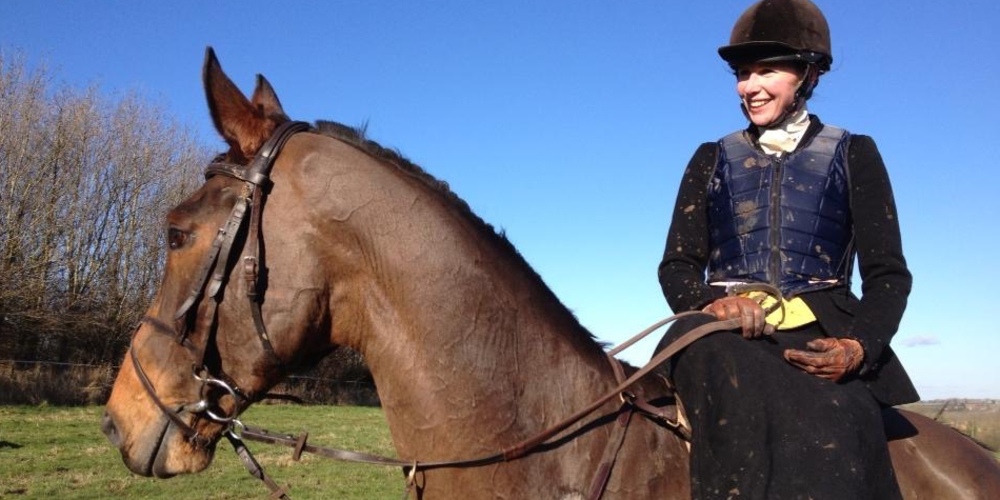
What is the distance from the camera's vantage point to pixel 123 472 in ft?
46.3

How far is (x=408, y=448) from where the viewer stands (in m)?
2.90

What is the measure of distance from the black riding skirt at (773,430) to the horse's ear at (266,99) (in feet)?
6.82

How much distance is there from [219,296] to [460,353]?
3.20ft

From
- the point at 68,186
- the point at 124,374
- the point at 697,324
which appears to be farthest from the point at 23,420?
the point at 697,324

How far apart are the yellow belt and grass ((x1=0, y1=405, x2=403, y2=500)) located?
453 inches

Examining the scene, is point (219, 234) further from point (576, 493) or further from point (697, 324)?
point (697, 324)

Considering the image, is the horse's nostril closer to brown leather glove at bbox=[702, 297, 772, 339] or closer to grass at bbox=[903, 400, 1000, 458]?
brown leather glove at bbox=[702, 297, 772, 339]

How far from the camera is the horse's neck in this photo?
2854mm

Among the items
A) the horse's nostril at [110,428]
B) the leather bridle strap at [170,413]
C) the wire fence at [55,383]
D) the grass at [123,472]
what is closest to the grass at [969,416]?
the leather bridle strap at [170,413]

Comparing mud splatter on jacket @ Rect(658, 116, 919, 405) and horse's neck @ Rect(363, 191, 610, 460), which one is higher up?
mud splatter on jacket @ Rect(658, 116, 919, 405)

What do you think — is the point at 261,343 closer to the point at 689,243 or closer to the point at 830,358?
the point at 689,243

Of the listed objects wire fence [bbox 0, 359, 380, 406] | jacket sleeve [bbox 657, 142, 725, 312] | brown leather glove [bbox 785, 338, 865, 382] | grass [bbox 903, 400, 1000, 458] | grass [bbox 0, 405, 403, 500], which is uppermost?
jacket sleeve [bbox 657, 142, 725, 312]

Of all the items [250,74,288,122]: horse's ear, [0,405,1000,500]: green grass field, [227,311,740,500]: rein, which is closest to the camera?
[227,311,740,500]: rein

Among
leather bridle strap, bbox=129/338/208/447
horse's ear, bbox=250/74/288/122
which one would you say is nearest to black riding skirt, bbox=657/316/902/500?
leather bridle strap, bbox=129/338/208/447
